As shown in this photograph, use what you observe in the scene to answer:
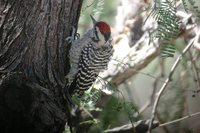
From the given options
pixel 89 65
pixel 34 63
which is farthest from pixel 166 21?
pixel 89 65

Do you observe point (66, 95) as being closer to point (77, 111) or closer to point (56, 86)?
point (56, 86)

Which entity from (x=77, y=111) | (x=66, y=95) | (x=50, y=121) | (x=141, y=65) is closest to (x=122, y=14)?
(x=141, y=65)

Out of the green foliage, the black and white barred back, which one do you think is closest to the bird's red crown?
the black and white barred back

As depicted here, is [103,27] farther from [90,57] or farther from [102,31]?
[90,57]

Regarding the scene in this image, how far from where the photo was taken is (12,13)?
213cm

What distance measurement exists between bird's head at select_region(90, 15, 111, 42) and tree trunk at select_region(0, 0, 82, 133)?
499mm

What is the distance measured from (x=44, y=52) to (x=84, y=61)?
2.50ft

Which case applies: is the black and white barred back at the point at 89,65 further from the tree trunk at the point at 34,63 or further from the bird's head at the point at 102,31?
the tree trunk at the point at 34,63

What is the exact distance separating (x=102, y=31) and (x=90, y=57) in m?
0.20

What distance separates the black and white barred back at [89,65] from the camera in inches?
114

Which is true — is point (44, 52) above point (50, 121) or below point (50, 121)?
above

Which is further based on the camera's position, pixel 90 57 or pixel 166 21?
pixel 90 57

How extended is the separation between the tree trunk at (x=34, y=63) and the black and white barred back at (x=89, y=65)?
1.53 feet

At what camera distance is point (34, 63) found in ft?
7.29
